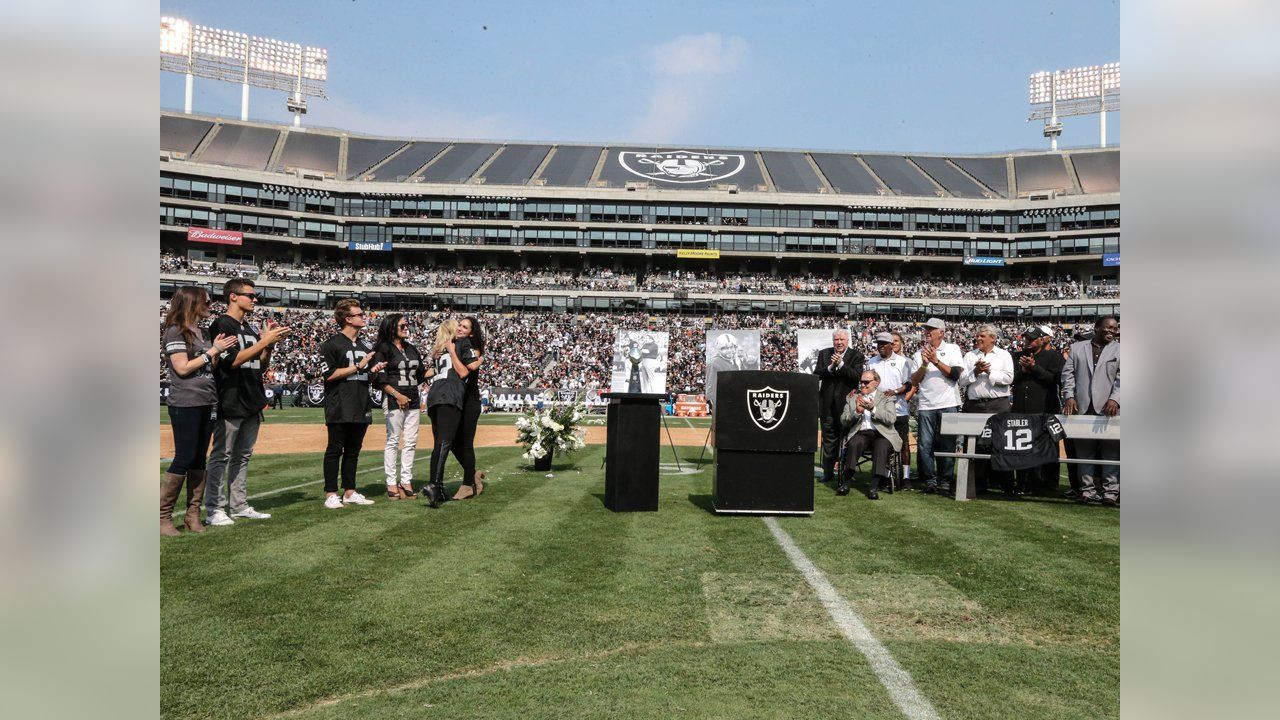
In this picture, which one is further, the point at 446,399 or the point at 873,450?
the point at 873,450

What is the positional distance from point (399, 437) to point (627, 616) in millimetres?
5959

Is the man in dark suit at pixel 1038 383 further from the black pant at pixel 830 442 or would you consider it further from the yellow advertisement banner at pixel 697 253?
the yellow advertisement banner at pixel 697 253

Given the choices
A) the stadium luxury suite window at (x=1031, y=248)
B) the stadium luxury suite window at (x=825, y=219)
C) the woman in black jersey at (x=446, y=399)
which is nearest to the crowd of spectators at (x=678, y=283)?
the stadium luxury suite window at (x=1031, y=248)

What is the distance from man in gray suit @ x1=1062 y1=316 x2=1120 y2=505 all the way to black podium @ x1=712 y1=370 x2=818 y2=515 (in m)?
3.59

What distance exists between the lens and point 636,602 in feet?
15.9

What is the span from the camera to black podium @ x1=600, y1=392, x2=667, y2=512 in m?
8.26

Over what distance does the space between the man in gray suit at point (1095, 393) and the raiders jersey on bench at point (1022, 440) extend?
36 cm

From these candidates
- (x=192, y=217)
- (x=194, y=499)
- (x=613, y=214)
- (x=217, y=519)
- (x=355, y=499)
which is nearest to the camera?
(x=194, y=499)

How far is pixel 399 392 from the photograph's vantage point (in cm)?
927

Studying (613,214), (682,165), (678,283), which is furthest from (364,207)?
(682,165)

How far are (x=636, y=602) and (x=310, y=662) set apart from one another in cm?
196

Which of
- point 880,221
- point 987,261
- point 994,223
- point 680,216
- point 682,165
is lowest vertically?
point 987,261

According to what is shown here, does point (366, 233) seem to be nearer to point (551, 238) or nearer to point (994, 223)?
point (551, 238)

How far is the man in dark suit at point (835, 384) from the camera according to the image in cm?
1058
